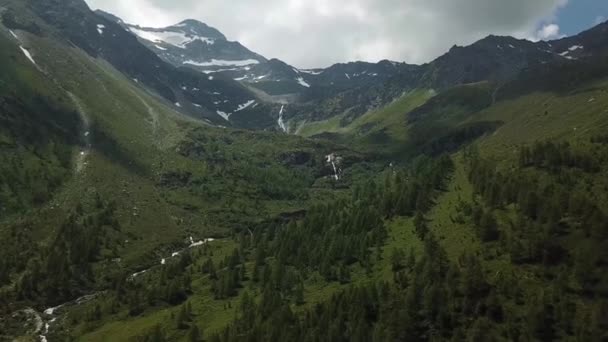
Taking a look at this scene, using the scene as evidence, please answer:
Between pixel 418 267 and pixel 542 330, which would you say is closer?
pixel 542 330

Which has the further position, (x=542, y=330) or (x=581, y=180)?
(x=581, y=180)

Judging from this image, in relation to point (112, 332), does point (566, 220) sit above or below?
above

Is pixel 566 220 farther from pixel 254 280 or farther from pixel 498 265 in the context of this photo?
pixel 254 280

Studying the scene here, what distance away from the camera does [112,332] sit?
15650cm

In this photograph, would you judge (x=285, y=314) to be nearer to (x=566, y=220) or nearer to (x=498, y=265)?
(x=498, y=265)

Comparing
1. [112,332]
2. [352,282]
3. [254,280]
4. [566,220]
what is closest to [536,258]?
[566,220]

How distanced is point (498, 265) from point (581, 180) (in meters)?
61.4

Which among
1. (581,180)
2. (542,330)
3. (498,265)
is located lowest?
(542,330)

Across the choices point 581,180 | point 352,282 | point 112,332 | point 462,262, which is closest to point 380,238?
point 352,282

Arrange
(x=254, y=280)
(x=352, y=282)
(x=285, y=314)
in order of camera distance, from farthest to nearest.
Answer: (x=254, y=280)
(x=352, y=282)
(x=285, y=314)

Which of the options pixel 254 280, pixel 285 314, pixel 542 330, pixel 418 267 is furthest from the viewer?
pixel 254 280

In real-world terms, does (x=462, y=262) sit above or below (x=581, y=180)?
below

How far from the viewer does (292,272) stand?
179 m

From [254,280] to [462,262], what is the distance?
223 ft
